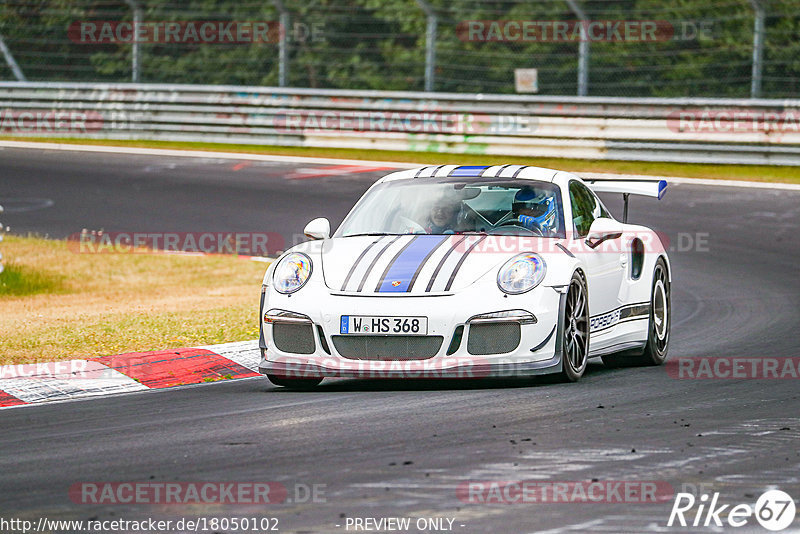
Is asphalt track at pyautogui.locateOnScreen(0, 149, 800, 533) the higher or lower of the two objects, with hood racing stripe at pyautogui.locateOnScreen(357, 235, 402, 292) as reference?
lower

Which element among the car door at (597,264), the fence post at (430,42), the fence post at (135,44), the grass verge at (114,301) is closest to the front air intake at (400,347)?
the car door at (597,264)

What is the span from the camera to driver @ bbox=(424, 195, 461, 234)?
8.41 meters

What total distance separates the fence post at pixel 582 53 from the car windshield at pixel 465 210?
42.0 feet

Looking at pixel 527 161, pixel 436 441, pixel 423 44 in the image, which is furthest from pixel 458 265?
pixel 423 44

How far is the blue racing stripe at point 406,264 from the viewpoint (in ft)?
24.7

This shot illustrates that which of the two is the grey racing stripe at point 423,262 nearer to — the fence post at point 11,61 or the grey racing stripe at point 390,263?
the grey racing stripe at point 390,263

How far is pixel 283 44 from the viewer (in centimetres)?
2375

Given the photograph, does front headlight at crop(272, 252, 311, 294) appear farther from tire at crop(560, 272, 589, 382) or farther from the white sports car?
tire at crop(560, 272, 589, 382)

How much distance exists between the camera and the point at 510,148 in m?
22.0

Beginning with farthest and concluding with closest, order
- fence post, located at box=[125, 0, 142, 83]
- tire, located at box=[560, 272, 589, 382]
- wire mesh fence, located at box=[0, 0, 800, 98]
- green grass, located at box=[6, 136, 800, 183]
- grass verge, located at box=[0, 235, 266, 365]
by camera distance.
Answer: fence post, located at box=[125, 0, 142, 83], wire mesh fence, located at box=[0, 0, 800, 98], green grass, located at box=[6, 136, 800, 183], grass verge, located at box=[0, 235, 266, 365], tire, located at box=[560, 272, 589, 382]

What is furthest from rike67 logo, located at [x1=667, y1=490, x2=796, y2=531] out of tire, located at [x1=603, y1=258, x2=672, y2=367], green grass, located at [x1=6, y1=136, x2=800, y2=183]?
green grass, located at [x1=6, y1=136, x2=800, y2=183]

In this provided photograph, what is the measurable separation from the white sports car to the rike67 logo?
253 centimetres

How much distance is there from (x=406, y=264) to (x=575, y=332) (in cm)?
104

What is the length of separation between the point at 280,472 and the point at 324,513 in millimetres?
682
